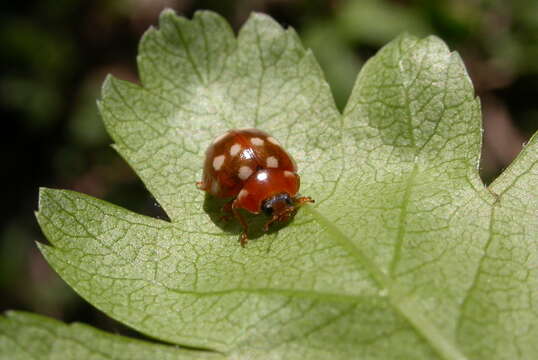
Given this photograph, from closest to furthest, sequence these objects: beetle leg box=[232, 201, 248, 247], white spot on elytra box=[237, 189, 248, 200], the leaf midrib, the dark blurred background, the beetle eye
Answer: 1. the leaf midrib
2. beetle leg box=[232, 201, 248, 247]
3. the beetle eye
4. white spot on elytra box=[237, 189, 248, 200]
5. the dark blurred background

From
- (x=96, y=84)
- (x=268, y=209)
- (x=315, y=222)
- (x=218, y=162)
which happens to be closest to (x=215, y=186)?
(x=218, y=162)

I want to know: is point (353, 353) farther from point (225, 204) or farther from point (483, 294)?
point (225, 204)

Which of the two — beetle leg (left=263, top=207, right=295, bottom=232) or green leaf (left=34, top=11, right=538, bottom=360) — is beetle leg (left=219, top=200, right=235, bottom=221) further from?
beetle leg (left=263, top=207, right=295, bottom=232)

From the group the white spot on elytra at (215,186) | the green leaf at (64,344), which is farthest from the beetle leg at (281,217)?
the green leaf at (64,344)

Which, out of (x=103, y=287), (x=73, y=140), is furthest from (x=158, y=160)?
(x=73, y=140)

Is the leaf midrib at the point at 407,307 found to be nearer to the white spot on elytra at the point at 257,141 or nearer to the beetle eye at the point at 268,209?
the beetle eye at the point at 268,209

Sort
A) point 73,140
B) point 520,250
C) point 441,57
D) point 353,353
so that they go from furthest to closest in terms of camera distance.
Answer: point 73,140 → point 441,57 → point 520,250 → point 353,353

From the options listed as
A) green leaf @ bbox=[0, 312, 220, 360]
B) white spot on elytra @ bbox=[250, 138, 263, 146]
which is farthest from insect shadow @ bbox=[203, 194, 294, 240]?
green leaf @ bbox=[0, 312, 220, 360]


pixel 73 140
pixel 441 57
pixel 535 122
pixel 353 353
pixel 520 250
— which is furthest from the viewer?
pixel 73 140

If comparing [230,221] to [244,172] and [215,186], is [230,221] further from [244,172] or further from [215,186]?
[244,172]
